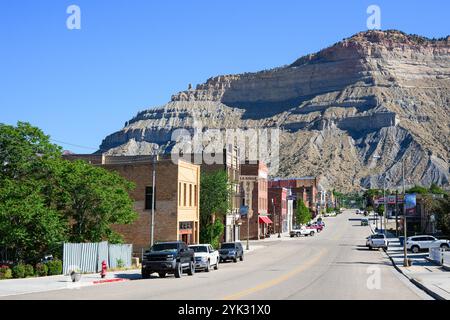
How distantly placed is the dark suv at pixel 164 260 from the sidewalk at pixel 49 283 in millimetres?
1032

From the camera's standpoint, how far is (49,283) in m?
29.0

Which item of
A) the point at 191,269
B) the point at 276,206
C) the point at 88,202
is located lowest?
the point at 191,269

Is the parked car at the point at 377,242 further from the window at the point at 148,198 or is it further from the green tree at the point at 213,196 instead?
the window at the point at 148,198

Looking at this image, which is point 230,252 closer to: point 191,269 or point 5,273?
point 191,269

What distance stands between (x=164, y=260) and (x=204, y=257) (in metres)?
6.08

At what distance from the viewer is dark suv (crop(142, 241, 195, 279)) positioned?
3428cm

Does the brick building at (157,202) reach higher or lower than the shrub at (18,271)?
higher

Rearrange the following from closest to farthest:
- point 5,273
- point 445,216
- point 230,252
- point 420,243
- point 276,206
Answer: point 5,273, point 230,252, point 445,216, point 420,243, point 276,206

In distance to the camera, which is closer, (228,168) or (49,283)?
(49,283)

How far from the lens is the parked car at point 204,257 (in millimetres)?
39719

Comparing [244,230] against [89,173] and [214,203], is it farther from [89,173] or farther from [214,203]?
[89,173]

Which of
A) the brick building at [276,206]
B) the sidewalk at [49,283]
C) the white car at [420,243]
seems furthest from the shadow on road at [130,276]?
the brick building at [276,206]

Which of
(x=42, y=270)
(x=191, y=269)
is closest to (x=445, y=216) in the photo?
(x=191, y=269)
